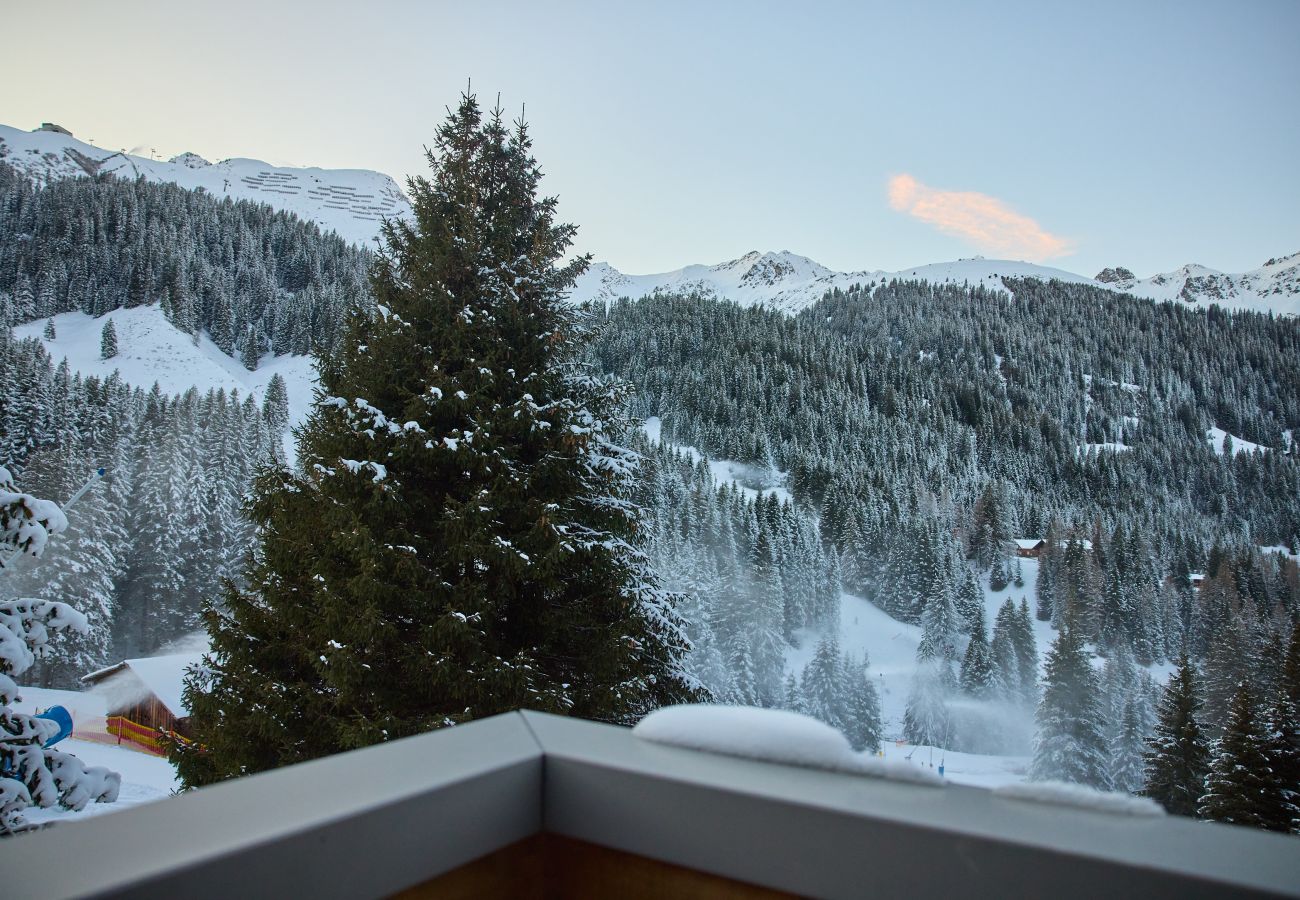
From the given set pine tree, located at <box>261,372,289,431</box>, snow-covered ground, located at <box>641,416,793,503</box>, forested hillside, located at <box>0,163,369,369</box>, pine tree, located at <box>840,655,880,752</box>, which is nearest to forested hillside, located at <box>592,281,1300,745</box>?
snow-covered ground, located at <box>641,416,793,503</box>

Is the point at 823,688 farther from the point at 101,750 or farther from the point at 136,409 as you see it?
the point at 136,409

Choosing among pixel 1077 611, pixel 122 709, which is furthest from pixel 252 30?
pixel 1077 611

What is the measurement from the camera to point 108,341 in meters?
43.0

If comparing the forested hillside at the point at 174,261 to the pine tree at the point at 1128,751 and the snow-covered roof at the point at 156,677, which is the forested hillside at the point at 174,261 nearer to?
the snow-covered roof at the point at 156,677

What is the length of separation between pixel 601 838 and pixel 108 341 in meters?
56.2

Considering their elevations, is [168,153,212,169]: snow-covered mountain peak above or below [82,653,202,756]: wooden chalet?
above

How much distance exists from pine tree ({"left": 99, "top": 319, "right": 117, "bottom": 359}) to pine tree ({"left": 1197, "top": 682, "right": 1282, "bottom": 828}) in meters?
58.1

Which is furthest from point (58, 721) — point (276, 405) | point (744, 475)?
point (744, 475)

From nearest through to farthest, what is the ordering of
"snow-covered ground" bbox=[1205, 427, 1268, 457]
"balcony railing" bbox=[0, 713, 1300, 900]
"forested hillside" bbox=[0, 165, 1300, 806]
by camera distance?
"balcony railing" bbox=[0, 713, 1300, 900] < "forested hillside" bbox=[0, 165, 1300, 806] < "snow-covered ground" bbox=[1205, 427, 1268, 457]

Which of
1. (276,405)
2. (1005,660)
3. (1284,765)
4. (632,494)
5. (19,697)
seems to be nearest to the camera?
(19,697)

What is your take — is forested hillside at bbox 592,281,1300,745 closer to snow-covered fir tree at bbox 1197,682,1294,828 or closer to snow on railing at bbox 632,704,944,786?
snow on railing at bbox 632,704,944,786

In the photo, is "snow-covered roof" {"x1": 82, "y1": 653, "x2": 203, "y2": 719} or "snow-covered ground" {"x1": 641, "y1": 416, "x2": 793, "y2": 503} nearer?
"snow-covered roof" {"x1": 82, "y1": 653, "x2": 203, "y2": 719}

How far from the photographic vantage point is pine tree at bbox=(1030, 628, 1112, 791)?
1100 inches

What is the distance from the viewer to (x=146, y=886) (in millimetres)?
512
